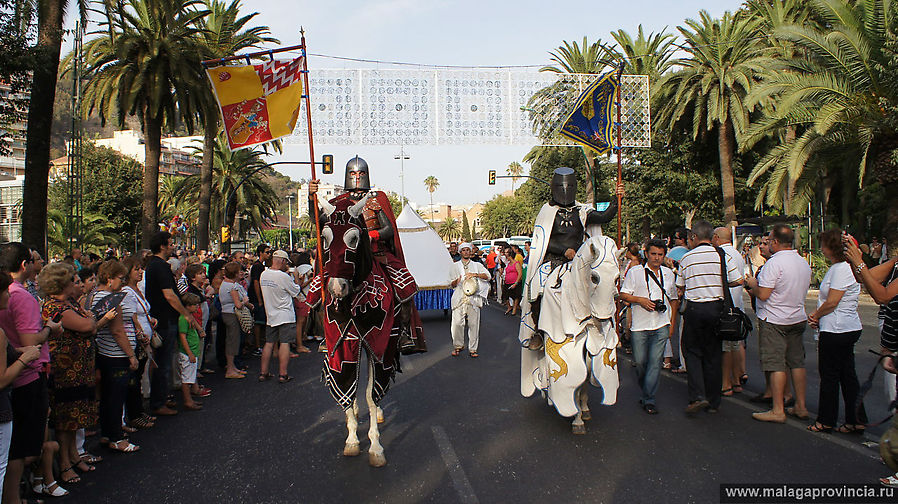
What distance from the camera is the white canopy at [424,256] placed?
50.5 feet

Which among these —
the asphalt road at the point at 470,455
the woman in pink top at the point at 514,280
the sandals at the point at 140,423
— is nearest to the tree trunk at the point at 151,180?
the woman in pink top at the point at 514,280

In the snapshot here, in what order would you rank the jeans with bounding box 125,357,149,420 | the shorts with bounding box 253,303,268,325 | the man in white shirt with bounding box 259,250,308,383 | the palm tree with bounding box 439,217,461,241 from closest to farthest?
the jeans with bounding box 125,357,149,420 → the man in white shirt with bounding box 259,250,308,383 → the shorts with bounding box 253,303,268,325 → the palm tree with bounding box 439,217,461,241

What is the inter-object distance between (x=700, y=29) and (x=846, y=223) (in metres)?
10.5

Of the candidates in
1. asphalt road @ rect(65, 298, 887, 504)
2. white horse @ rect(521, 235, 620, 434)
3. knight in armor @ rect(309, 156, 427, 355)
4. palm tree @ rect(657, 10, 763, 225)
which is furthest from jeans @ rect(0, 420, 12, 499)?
palm tree @ rect(657, 10, 763, 225)

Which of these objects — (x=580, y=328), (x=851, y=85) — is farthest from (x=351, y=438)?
(x=851, y=85)

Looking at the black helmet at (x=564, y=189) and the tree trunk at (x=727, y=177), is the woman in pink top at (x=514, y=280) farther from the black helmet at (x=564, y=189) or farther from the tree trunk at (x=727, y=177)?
the tree trunk at (x=727, y=177)

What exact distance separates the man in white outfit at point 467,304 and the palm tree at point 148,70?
11244mm

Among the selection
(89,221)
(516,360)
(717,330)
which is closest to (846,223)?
(516,360)

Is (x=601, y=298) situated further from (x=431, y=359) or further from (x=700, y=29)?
(x=700, y=29)

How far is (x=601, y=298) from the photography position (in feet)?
19.7

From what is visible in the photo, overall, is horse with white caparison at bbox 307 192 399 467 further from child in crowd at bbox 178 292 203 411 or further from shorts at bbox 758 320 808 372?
shorts at bbox 758 320 808 372

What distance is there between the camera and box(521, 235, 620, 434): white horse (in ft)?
19.5

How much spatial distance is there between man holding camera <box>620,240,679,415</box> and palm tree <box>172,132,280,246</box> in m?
30.5

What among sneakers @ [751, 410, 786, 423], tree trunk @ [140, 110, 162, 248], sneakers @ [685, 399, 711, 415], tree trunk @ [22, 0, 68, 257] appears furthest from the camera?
tree trunk @ [140, 110, 162, 248]
